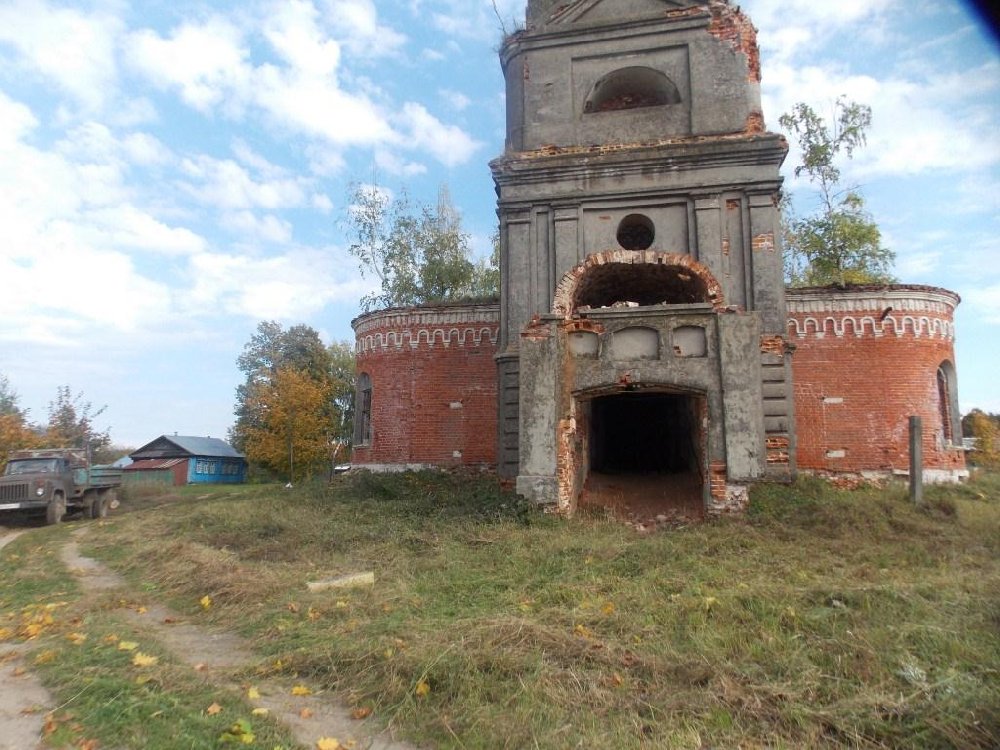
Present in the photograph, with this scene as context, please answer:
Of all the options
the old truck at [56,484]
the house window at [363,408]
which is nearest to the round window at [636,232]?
the house window at [363,408]

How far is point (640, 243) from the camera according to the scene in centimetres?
1481

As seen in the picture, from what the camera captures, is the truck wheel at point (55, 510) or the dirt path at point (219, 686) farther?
the truck wheel at point (55, 510)

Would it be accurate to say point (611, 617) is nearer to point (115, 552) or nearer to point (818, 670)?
point (818, 670)

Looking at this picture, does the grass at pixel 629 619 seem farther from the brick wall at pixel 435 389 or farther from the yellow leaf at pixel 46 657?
the brick wall at pixel 435 389

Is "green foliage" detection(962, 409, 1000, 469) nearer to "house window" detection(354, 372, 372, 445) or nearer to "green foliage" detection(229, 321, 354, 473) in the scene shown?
"house window" detection(354, 372, 372, 445)

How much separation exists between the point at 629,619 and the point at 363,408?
16.1 metres

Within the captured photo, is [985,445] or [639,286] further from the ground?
[639,286]

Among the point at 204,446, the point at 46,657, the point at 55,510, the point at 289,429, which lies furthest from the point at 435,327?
the point at 204,446

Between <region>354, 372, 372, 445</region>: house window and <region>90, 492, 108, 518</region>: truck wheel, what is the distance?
27.9 ft

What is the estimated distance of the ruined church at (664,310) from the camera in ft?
39.2

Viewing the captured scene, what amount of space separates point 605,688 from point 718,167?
1132 centimetres

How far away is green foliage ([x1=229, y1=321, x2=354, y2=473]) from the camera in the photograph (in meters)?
28.6

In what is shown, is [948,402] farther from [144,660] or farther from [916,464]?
[144,660]

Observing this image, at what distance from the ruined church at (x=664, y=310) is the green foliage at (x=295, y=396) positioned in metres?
11.3
